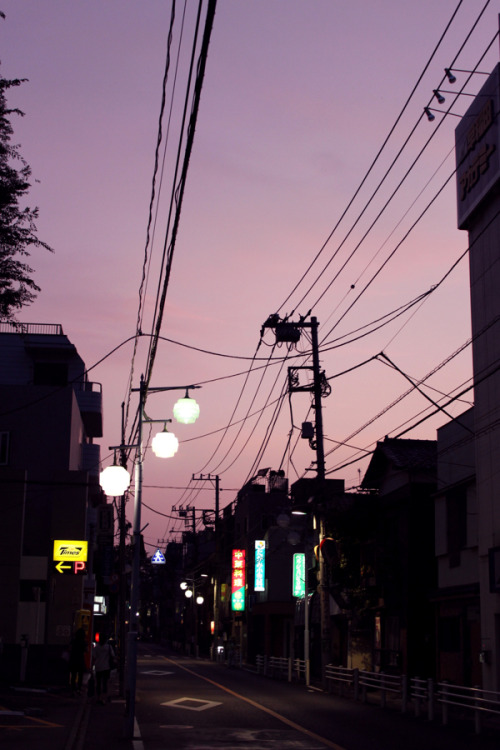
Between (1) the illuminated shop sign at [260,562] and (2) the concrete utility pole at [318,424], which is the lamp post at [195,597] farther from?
(2) the concrete utility pole at [318,424]

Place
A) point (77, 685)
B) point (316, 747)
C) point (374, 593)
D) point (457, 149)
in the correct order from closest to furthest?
1. point (316, 747)
2. point (457, 149)
3. point (77, 685)
4. point (374, 593)

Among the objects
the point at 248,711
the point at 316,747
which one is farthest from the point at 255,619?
the point at 316,747

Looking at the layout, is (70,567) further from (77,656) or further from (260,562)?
(260,562)

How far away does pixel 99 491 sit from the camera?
47.2m

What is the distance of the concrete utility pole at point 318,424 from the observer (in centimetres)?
3058

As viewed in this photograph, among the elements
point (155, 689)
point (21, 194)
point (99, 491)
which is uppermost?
point (21, 194)

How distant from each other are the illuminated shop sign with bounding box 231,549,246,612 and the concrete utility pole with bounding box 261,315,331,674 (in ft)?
104

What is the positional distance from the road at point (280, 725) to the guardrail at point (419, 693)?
479 millimetres

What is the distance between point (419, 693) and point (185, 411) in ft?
36.7

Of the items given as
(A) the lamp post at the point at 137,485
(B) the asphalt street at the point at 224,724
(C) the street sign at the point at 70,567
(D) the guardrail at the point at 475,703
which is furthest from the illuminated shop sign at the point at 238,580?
(A) the lamp post at the point at 137,485

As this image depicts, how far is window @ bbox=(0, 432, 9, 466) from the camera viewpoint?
132 ft

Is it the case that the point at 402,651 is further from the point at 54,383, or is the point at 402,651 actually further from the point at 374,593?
the point at 54,383

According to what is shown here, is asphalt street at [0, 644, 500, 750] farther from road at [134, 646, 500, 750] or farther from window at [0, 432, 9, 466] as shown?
window at [0, 432, 9, 466]

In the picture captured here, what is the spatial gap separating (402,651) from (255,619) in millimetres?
36982
